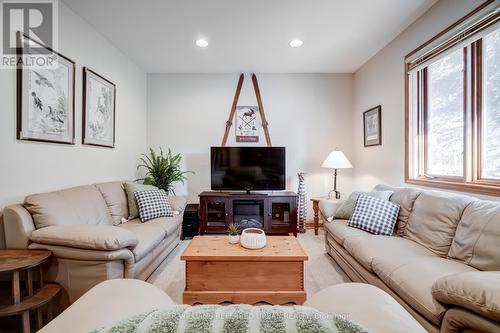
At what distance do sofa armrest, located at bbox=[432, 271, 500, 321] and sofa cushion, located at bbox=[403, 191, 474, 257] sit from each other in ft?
2.47

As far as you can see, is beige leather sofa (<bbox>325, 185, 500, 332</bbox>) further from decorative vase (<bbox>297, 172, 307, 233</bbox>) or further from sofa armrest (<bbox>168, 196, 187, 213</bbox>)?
sofa armrest (<bbox>168, 196, 187, 213</bbox>)

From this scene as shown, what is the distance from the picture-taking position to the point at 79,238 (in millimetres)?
1614

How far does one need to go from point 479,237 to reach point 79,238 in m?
2.65

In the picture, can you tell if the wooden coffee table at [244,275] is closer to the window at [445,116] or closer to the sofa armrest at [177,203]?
the sofa armrest at [177,203]

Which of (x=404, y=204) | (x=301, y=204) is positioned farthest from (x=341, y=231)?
(x=301, y=204)

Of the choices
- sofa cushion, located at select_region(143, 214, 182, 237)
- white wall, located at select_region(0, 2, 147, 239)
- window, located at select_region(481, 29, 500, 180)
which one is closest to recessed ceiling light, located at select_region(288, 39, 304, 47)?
window, located at select_region(481, 29, 500, 180)

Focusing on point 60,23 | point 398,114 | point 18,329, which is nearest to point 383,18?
point 398,114

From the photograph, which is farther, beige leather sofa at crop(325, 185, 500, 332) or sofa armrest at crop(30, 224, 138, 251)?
sofa armrest at crop(30, 224, 138, 251)

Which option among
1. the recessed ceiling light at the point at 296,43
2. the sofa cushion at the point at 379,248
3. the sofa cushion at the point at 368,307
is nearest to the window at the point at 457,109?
the sofa cushion at the point at 379,248

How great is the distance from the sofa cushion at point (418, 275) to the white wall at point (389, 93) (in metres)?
1.48

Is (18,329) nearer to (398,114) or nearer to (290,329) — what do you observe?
(290,329)

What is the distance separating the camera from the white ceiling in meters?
2.28

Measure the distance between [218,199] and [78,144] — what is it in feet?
6.16

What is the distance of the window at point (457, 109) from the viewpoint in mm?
1855
